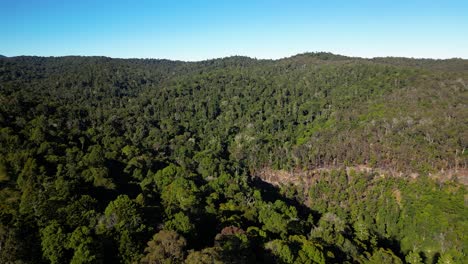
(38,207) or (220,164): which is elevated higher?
(38,207)

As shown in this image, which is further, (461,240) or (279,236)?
(461,240)

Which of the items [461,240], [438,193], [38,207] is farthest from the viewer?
[438,193]

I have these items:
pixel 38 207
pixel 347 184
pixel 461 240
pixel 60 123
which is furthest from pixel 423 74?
pixel 38 207

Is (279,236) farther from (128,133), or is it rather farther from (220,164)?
(128,133)

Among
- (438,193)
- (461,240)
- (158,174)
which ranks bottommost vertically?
(461,240)

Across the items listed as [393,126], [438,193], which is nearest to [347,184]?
[438,193]

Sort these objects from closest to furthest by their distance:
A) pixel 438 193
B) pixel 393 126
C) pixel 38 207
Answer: pixel 38 207
pixel 438 193
pixel 393 126
